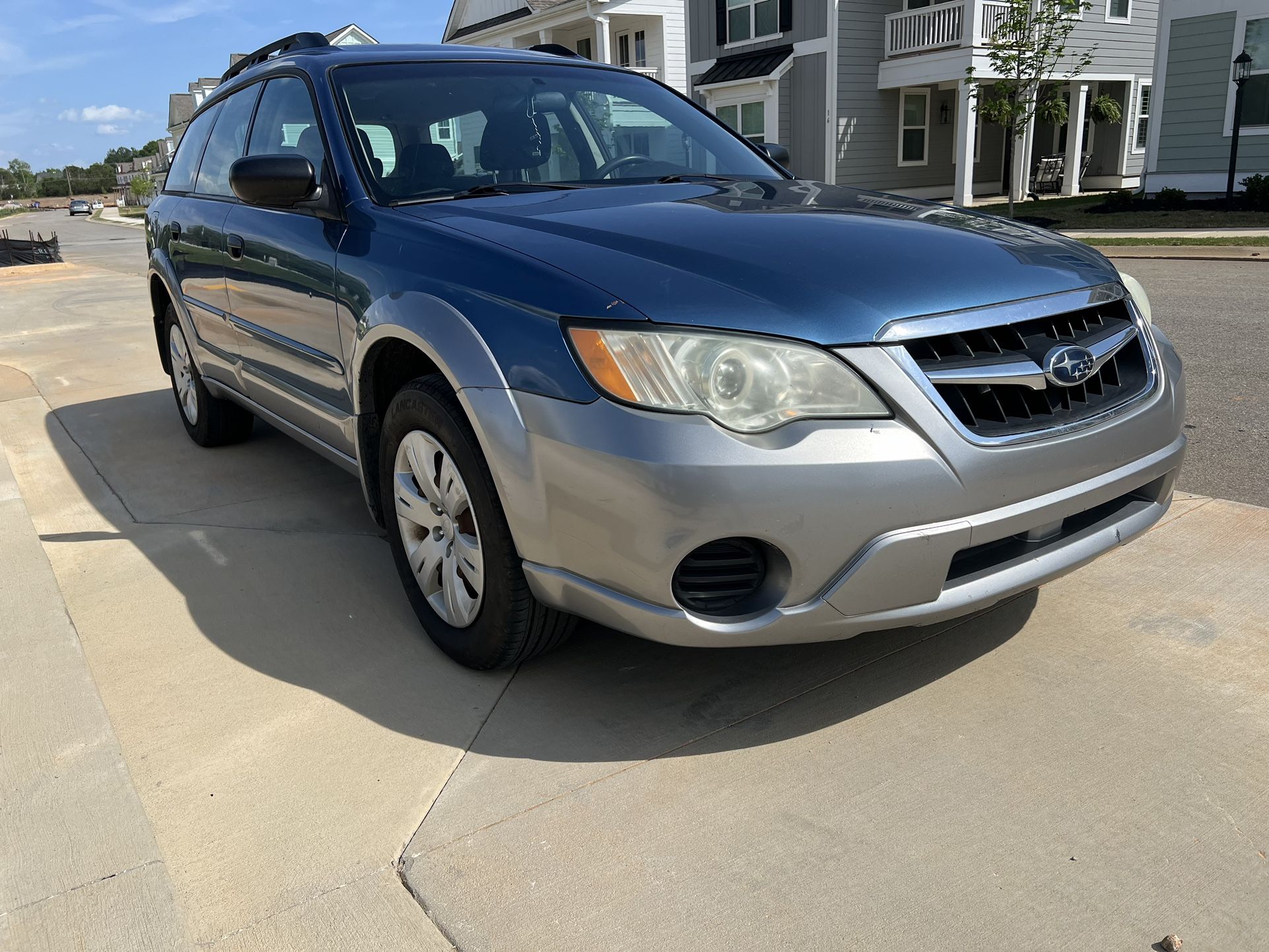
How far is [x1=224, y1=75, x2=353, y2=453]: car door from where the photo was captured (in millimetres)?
3307

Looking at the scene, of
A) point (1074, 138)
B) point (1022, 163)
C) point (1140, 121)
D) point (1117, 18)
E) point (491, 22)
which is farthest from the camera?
point (491, 22)

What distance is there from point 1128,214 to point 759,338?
1721cm

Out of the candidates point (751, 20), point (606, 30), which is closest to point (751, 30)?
point (751, 20)

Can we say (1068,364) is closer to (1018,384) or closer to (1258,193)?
(1018,384)

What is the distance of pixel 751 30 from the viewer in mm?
23188

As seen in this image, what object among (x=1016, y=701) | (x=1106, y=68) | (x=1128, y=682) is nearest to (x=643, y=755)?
(x=1016, y=701)

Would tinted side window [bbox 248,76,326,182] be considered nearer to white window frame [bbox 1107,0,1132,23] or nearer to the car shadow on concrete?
the car shadow on concrete

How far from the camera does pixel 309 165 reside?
10.5 feet

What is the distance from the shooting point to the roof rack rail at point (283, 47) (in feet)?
13.9

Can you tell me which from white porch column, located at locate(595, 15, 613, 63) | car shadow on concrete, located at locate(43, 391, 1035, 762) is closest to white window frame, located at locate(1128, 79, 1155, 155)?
white porch column, located at locate(595, 15, 613, 63)

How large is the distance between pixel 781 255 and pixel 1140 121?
26930 mm

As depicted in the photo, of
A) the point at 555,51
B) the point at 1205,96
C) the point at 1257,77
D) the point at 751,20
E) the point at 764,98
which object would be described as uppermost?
the point at 751,20

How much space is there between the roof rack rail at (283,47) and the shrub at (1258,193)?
51.8 feet

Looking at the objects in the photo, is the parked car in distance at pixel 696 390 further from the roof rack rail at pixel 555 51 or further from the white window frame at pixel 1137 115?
the white window frame at pixel 1137 115
